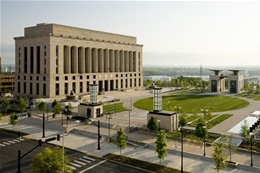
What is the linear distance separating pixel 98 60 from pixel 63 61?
20161 mm

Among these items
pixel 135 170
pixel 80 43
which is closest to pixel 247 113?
pixel 135 170

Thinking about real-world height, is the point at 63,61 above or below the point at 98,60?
below

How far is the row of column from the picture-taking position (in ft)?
321

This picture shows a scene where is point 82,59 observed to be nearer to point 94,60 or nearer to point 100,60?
point 94,60

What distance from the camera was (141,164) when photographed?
34.4 m

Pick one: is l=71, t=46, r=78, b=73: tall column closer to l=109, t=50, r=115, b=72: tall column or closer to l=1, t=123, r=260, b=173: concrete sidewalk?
l=109, t=50, r=115, b=72: tall column

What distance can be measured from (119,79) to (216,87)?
137 ft

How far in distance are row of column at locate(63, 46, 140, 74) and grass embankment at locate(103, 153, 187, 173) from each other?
63.0 m

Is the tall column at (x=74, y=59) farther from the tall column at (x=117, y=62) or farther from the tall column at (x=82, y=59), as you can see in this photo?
the tall column at (x=117, y=62)

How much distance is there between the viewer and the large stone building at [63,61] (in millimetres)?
88750

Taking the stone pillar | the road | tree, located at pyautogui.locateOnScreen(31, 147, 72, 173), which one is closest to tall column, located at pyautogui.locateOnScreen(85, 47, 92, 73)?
the stone pillar

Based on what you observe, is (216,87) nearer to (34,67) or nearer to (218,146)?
(34,67)

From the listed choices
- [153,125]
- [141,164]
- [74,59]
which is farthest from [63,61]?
[141,164]

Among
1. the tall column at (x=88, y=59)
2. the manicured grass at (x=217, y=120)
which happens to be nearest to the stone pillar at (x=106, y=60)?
the tall column at (x=88, y=59)
